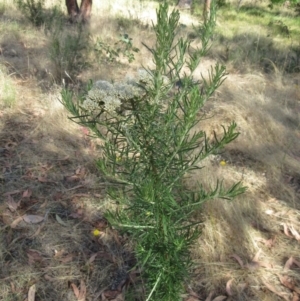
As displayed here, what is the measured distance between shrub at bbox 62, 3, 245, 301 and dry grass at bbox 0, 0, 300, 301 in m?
0.59

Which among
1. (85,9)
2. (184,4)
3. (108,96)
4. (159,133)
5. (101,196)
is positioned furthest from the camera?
(184,4)

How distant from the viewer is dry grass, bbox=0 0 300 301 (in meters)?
2.39

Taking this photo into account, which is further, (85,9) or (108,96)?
(85,9)

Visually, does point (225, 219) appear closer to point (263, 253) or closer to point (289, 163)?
point (263, 253)

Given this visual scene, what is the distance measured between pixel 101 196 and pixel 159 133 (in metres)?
1.65

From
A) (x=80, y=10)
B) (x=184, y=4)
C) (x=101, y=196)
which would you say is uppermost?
(x=80, y=10)

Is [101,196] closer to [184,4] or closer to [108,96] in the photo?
[108,96]

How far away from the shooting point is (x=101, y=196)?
296cm

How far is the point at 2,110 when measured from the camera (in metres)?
3.97

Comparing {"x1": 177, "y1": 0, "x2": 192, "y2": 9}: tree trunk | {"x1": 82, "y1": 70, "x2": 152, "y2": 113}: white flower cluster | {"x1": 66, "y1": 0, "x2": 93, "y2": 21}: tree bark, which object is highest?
{"x1": 82, "y1": 70, "x2": 152, "y2": 113}: white flower cluster

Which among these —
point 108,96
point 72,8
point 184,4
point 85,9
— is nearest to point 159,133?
point 108,96

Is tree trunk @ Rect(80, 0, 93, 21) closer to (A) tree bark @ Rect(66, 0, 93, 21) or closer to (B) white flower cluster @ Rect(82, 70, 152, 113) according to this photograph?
(A) tree bark @ Rect(66, 0, 93, 21)

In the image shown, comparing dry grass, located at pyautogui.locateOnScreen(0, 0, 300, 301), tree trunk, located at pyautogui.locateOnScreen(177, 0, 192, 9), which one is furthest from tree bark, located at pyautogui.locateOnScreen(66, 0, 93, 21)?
tree trunk, located at pyautogui.locateOnScreen(177, 0, 192, 9)

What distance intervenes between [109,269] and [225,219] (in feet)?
3.23
